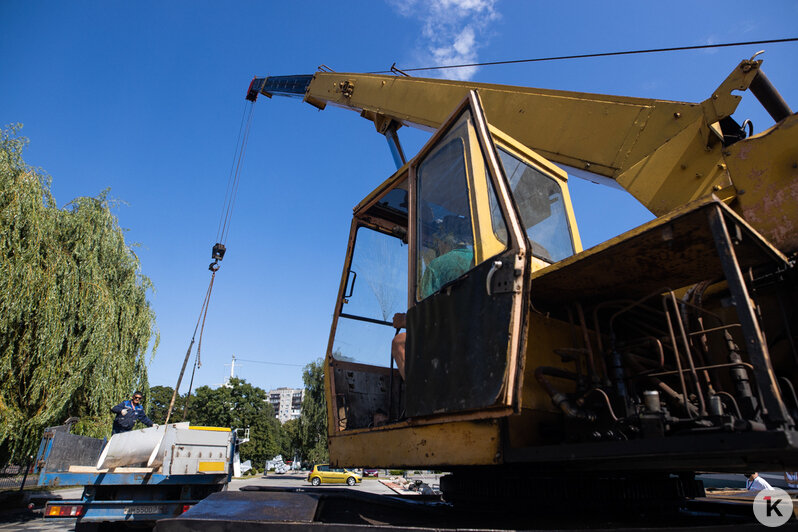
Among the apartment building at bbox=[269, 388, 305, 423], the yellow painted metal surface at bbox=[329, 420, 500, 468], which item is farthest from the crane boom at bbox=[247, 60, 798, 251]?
the apartment building at bbox=[269, 388, 305, 423]

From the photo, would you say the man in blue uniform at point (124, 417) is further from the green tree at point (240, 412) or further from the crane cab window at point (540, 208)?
the green tree at point (240, 412)

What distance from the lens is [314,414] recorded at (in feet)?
128

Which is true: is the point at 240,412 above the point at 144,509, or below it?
above

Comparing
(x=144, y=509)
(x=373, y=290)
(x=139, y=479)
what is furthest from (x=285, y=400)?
(x=373, y=290)

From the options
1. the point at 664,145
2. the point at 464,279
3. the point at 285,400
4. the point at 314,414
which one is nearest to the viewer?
the point at 464,279

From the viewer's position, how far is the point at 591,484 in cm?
228

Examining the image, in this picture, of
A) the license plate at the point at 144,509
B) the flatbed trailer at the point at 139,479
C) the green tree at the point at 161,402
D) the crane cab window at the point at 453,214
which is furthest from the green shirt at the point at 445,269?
the green tree at the point at 161,402

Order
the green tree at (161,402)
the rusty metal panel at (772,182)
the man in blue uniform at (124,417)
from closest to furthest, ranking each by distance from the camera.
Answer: the rusty metal panel at (772,182) < the man in blue uniform at (124,417) < the green tree at (161,402)

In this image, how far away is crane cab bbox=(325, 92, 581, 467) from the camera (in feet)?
6.13

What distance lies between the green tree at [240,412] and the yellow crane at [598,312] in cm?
4701

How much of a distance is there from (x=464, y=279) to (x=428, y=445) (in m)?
0.86

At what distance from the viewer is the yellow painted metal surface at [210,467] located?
6.50 meters

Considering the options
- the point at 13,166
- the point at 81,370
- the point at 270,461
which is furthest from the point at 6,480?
the point at 270,461

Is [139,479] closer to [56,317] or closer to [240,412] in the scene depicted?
[56,317]
